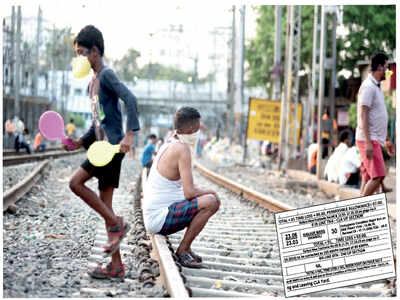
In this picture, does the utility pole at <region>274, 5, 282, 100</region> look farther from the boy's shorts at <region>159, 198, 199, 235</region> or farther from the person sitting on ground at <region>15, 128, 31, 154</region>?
the boy's shorts at <region>159, 198, 199, 235</region>

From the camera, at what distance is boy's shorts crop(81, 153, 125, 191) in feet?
13.7

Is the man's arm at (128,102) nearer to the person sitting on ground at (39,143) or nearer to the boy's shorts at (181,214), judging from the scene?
the boy's shorts at (181,214)

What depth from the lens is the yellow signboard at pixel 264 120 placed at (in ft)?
64.1

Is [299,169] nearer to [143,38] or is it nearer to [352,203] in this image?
[352,203]

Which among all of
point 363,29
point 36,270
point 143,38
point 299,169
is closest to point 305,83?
point 363,29

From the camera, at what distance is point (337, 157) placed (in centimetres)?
1248

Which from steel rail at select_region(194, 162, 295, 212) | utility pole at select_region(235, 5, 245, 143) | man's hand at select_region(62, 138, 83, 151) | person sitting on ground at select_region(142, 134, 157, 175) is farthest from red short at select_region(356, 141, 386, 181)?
utility pole at select_region(235, 5, 245, 143)

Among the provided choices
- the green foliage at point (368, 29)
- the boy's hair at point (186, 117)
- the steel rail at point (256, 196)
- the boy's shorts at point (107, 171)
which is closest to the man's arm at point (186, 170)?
the boy's hair at point (186, 117)

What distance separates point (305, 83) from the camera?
3653 centimetres

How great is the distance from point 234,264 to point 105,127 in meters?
1.76

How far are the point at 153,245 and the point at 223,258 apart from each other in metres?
0.69

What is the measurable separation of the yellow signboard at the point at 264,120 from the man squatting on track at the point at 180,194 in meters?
14.4

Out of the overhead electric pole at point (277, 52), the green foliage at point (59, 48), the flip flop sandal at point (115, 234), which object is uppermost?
the green foliage at point (59, 48)

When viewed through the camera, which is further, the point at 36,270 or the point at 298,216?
the point at 36,270
